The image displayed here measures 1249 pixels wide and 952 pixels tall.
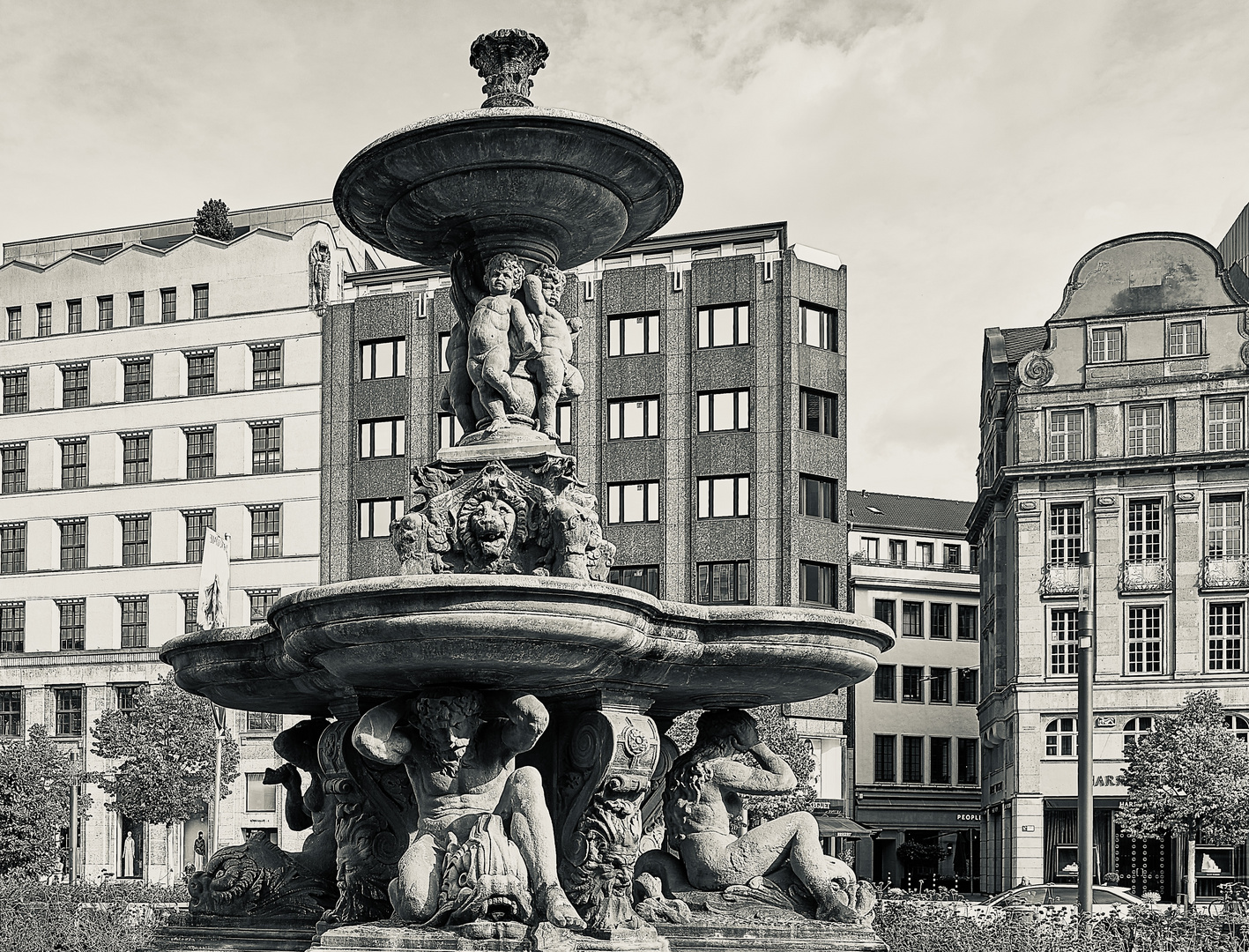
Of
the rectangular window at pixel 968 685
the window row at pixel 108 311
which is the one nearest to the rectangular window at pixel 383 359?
the window row at pixel 108 311

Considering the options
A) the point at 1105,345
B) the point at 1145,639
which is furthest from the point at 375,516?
the point at 1145,639

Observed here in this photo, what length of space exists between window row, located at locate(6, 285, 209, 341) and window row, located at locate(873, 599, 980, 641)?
122 feet

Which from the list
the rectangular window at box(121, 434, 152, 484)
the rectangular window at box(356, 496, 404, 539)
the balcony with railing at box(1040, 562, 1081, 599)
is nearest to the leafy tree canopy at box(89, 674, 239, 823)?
the rectangular window at box(356, 496, 404, 539)

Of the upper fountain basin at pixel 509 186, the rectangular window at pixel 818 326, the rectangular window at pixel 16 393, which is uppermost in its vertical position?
the rectangular window at pixel 818 326

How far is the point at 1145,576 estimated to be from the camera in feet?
187

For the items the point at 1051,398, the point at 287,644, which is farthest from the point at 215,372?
the point at 287,644

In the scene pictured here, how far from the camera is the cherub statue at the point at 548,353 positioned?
1118cm

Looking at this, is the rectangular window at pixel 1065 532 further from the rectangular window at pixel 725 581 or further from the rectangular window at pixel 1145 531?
the rectangular window at pixel 725 581

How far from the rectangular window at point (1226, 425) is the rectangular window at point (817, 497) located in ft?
43.8

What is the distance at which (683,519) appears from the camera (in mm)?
55031

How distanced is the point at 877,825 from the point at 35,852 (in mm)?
45465

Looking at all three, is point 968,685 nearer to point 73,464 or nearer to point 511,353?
point 73,464

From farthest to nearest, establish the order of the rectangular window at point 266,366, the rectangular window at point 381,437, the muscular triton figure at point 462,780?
the rectangular window at point 266,366
the rectangular window at point 381,437
the muscular triton figure at point 462,780

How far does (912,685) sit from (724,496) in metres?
29.2
